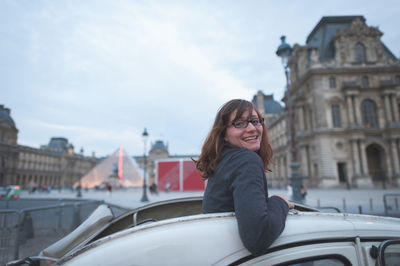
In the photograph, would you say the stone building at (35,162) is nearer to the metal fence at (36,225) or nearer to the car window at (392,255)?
the metal fence at (36,225)

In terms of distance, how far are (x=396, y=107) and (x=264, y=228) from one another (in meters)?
37.2

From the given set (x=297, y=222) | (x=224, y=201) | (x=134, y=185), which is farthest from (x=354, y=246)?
(x=134, y=185)

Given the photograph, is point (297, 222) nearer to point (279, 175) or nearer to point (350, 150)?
point (350, 150)

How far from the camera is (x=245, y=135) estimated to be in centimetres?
143

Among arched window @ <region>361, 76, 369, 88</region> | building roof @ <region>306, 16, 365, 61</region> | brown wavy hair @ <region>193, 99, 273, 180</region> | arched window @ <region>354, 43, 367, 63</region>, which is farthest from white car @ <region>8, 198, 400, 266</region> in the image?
arched window @ <region>354, 43, 367, 63</region>

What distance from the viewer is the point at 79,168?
316 feet

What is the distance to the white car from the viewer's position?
94 cm

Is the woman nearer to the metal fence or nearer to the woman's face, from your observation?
the woman's face

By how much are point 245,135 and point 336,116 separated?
3327 cm

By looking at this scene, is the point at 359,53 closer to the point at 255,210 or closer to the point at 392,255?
the point at 392,255

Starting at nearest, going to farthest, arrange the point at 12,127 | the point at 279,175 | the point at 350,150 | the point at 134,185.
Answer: the point at 350,150, the point at 134,185, the point at 279,175, the point at 12,127

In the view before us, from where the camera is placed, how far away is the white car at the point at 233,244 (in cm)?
94

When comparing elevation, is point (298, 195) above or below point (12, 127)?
below

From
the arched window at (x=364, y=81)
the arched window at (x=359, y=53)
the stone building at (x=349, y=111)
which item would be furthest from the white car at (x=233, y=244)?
the arched window at (x=359, y=53)
